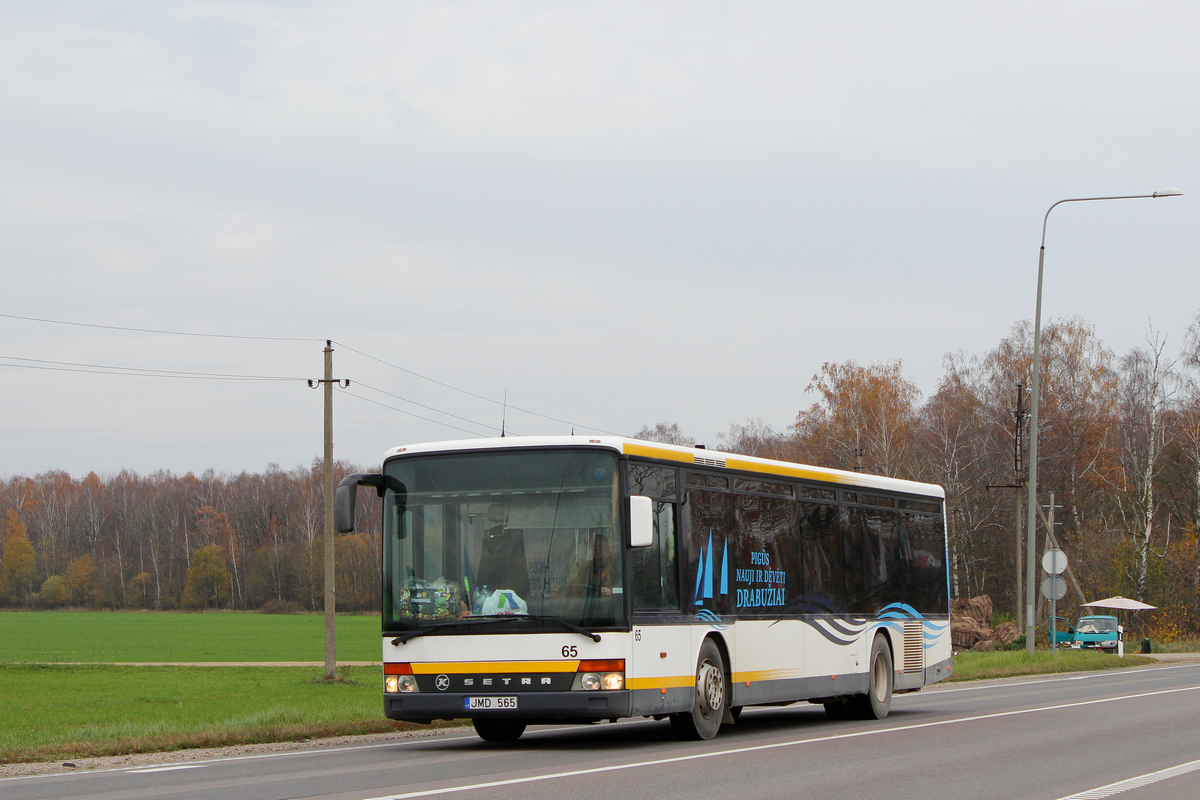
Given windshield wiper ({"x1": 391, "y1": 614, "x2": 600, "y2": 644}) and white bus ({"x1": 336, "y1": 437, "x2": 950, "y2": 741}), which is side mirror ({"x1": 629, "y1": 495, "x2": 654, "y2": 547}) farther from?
windshield wiper ({"x1": 391, "y1": 614, "x2": 600, "y2": 644})

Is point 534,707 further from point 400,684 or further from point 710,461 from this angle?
point 710,461

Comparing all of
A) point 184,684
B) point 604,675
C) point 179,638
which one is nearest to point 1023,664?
point 184,684

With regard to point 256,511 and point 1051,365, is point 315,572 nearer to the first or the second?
point 256,511

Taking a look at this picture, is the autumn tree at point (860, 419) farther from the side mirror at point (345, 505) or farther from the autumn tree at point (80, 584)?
the autumn tree at point (80, 584)

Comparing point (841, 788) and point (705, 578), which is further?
point (705, 578)

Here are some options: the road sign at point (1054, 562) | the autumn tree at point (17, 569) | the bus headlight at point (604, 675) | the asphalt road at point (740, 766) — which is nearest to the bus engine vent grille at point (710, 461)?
the bus headlight at point (604, 675)

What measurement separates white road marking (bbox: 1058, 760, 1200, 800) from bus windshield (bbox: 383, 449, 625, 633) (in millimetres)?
4388

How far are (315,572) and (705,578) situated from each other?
108916 mm

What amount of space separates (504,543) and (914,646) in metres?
8.28

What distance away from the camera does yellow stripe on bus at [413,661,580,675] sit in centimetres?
1233

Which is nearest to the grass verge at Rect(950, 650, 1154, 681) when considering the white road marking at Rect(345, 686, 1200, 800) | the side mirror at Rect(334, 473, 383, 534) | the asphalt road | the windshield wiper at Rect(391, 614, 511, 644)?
the white road marking at Rect(345, 686, 1200, 800)

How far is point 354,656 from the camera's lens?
59500 millimetres

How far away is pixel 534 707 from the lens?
12.3 meters

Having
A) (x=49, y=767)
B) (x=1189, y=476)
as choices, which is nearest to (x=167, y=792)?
(x=49, y=767)
